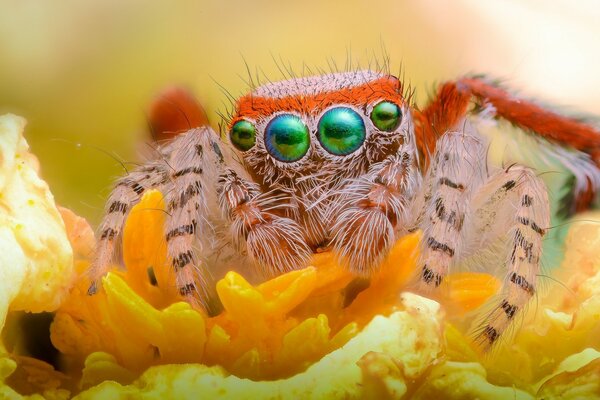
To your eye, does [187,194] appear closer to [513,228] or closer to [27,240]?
[27,240]

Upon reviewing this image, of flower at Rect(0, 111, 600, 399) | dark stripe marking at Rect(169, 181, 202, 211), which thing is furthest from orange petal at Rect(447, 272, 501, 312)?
dark stripe marking at Rect(169, 181, 202, 211)

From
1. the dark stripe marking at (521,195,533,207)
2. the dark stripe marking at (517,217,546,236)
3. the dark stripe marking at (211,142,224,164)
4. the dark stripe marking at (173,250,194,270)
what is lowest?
the dark stripe marking at (517,217,546,236)

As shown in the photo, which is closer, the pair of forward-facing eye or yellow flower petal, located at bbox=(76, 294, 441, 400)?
yellow flower petal, located at bbox=(76, 294, 441, 400)

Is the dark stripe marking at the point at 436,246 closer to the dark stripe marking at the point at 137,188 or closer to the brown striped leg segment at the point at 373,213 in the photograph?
the brown striped leg segment at the point at 373,213

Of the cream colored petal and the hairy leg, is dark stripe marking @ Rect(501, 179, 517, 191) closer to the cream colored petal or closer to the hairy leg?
the hairy leg

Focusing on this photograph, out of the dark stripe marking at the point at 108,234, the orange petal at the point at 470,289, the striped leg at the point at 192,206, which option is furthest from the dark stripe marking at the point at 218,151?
the orange petal at the point at 470,289

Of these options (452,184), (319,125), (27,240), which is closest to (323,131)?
(319,125)

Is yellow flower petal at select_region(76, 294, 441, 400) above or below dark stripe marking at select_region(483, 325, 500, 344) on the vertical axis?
above
